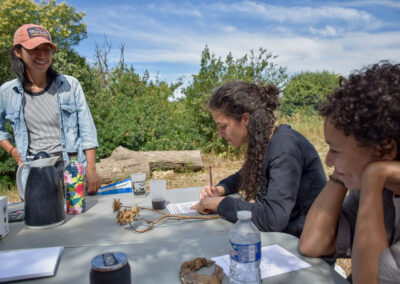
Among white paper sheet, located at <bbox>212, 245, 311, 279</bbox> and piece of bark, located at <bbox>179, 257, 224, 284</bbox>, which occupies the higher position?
piece of bark, located at <bbox>179, 257, 224, 284</bbox>

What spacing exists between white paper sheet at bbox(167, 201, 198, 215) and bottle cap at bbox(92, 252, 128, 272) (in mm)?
946

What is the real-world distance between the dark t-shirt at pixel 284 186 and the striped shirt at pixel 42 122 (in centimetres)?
154

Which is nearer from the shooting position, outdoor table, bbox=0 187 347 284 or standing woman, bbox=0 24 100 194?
outdoor table, bbox=0 187 347 284

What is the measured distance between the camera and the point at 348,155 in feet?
3.92

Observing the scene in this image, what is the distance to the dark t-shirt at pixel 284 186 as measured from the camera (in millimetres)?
1541

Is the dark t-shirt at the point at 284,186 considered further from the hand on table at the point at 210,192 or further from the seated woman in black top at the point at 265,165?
the hand on table at the point at 210,192

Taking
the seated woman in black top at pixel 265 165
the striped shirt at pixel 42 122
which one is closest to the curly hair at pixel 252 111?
the seated woman in black top at pixel 265 165

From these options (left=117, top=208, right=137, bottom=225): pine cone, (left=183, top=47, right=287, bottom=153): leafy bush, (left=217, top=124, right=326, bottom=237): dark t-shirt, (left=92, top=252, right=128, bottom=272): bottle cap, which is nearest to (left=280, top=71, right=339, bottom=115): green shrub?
(left=183, top=47, right=287, bottom=153): leafy bush

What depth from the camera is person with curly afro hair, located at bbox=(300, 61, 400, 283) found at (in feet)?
3.43

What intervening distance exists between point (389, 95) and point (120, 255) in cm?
98

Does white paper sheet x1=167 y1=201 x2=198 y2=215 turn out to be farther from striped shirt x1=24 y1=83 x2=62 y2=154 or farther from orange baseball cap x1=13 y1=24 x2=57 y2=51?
orange baseball cap x1=13 y1=24 x2=57 y2=51

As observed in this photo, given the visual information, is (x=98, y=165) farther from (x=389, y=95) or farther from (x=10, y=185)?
(x=389, y=95)

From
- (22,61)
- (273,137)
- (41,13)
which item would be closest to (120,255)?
(273,137)

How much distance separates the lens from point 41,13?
9156 mm
